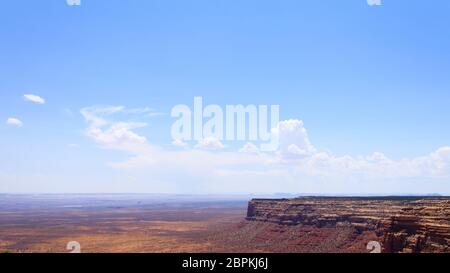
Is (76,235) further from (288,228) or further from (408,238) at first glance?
(408,238)

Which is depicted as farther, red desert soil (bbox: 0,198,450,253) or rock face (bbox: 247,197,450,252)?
red desert soil (bbox: 0,198,450,253)

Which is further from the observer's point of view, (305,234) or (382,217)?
(305,234)

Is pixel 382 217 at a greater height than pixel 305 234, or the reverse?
pixel 382 217

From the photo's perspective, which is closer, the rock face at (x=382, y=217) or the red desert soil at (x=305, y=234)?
the rock face at (x=382, y=217)

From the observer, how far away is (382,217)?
58.3 meters

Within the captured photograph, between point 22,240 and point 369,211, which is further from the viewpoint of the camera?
point 22,240

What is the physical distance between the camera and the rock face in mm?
35469

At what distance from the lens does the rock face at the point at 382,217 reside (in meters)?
35.5
